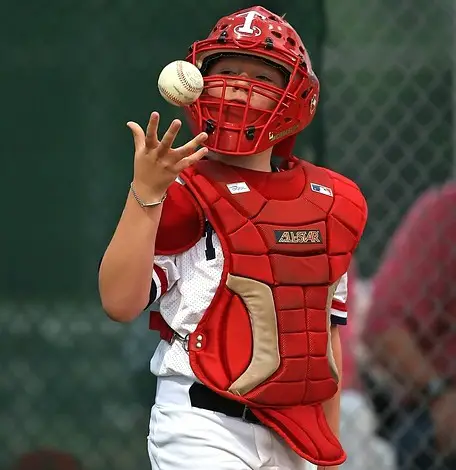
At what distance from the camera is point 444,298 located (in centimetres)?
450

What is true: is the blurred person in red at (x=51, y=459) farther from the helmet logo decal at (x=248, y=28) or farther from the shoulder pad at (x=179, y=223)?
the helmet logo decal at (x=248, y=28)

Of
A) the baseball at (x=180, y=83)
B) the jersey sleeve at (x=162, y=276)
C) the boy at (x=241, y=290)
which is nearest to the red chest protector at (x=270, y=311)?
the boy at (x=241, y=290)

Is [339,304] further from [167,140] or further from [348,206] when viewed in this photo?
[167,140]

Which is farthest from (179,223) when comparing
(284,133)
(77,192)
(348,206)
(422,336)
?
(422,336)

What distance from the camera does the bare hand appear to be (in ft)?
7.91

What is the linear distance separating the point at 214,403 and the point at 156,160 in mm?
583

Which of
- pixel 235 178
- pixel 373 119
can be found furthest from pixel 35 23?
pixel 235 178

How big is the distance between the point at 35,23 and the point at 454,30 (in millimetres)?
1546

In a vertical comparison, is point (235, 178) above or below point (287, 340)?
above

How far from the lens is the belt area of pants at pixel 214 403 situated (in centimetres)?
265

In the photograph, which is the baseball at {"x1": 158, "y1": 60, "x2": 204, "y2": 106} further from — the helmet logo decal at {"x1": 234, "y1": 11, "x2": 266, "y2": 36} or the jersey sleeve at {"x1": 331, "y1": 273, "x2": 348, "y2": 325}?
the jersey sleeve at {"x1": 331, "y1": 273, "x2": 348, "y2": 325}

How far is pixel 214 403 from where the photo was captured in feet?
8.71

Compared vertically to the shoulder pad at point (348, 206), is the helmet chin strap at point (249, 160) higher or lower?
higher

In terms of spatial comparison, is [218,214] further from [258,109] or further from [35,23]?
[35,23]
